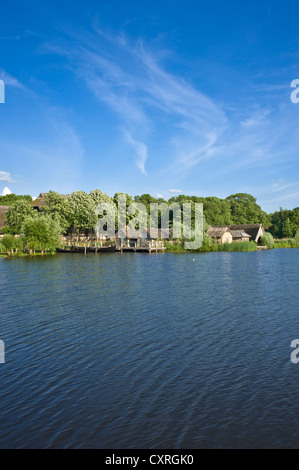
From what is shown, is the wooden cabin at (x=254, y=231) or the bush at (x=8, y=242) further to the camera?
the wooden cabin at (x=254, y=231)

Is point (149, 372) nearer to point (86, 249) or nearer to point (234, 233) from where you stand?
point (86, 249)

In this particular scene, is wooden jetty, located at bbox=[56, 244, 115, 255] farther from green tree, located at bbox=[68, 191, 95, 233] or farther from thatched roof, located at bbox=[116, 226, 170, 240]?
green tree, located at bbox=[68, 191, 95, 233]

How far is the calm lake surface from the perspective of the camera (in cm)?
966

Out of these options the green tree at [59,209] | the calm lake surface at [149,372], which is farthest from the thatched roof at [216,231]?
the calm lake surface at [149,372]

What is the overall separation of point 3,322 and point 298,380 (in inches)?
594

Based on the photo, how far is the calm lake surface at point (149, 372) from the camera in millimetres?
9664

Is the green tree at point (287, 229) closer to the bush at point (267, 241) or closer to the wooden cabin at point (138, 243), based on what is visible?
the bush at point (267, 241)

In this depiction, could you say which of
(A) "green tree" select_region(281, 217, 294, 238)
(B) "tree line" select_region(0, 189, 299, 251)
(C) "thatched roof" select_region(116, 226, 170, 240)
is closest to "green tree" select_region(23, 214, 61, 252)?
(B) "tree line" select_region(0, 189, 299, 251)

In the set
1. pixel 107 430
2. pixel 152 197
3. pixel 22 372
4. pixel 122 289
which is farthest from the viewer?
pixel 152 197
